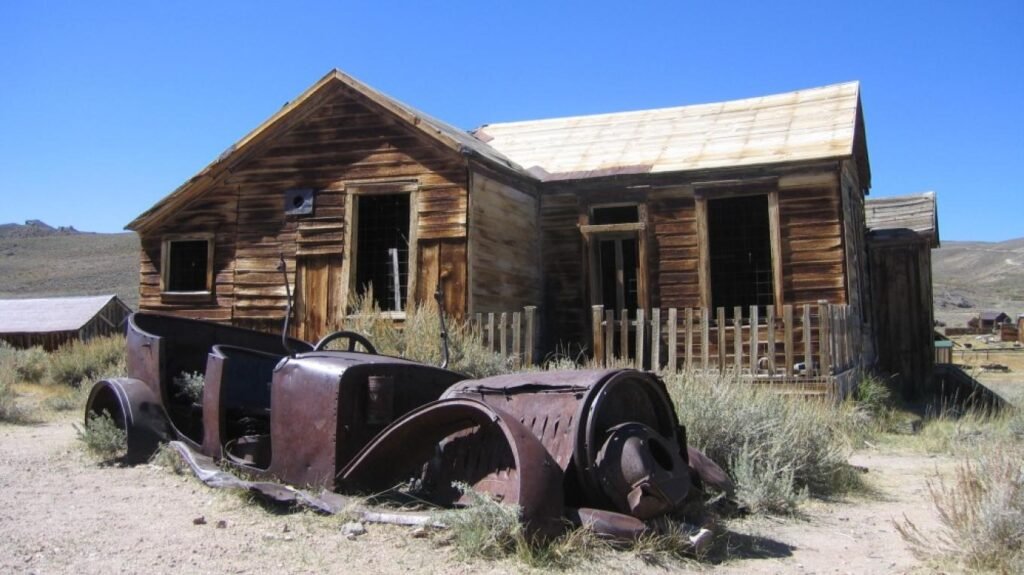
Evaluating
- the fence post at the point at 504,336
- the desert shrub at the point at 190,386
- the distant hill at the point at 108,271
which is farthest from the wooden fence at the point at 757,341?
the distant hill at the point at 108,271

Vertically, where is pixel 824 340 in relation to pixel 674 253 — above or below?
below

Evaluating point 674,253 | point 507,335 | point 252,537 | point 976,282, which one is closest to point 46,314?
point 507,335

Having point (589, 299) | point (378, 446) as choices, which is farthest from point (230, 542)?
point (589, 299)

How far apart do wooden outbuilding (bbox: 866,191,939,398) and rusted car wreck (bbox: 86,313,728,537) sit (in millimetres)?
11256

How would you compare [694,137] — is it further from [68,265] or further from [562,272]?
[68,265]

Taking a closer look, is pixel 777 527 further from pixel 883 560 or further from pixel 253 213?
pixel 253 213

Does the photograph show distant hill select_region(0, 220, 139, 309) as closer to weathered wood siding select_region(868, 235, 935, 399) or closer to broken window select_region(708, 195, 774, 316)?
broken window select_region(708, 195, 774, 316)

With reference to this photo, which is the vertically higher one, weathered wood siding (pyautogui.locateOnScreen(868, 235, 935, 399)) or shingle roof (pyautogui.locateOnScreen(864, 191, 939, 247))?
shingle roof (pyautogui.locateOnScreen(864, 191, 939, 247))

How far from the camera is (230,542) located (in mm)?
4102

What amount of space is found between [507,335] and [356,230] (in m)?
2.98

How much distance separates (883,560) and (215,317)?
1113 centimetres

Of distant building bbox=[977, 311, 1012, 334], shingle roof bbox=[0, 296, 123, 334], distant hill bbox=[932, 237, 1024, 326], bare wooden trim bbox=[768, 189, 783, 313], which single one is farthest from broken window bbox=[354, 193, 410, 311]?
distant hill bbox=[932, 237, 1024, 326]

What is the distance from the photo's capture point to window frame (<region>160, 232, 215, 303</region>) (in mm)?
13039

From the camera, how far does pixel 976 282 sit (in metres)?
70.3
